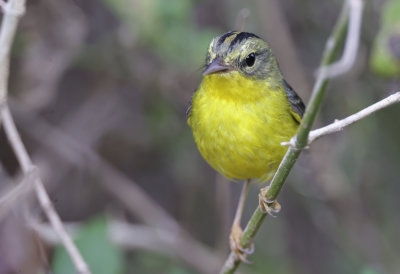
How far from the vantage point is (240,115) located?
3443mm

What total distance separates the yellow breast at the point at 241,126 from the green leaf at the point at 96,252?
2.57 ft

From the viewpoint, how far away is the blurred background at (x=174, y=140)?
4676mm

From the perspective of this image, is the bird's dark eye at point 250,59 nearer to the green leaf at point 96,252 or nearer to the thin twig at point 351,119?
the green leaf at point 96,252

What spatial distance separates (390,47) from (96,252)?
2026 millimetres

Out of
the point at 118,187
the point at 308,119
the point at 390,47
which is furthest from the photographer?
the point at 118,187

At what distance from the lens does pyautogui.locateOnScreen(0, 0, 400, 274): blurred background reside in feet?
15.3

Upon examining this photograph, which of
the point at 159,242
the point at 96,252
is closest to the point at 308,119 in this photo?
the point at 96,252

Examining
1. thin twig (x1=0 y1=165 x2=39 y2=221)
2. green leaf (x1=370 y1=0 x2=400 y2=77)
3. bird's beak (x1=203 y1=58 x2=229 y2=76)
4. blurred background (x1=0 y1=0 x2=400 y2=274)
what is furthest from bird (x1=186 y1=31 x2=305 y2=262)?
thin twig (x1=0 y1=165 x2=39 y2=221)

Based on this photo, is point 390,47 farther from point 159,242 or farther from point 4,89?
point 159,242

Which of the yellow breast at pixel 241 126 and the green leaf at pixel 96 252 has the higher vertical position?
Answer: the yellow breast at pixel 241 126

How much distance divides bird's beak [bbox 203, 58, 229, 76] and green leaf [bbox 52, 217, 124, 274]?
3.45ft

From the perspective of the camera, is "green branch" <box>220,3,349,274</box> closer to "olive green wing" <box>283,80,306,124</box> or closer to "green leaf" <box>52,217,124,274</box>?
"green leaf" <box>52,217,124,274</box>

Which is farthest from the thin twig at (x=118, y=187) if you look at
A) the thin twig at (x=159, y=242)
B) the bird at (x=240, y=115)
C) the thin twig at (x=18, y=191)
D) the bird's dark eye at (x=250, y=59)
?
the thin twig at (x=18, y=191)

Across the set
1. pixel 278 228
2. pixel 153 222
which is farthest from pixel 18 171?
pixel 278 228
